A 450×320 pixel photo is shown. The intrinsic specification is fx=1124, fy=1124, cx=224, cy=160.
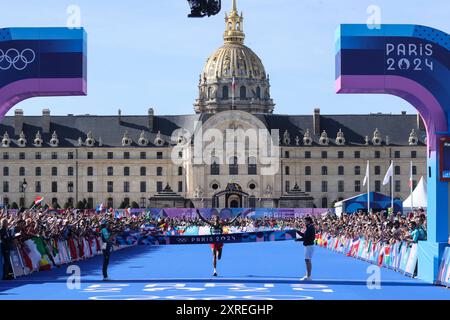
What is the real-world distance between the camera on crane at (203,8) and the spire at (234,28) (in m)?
154

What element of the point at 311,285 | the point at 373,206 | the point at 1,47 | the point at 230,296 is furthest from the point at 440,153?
the point at 373,206

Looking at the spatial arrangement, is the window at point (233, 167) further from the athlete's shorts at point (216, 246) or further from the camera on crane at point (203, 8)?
the camera on crane at point (203, 8)

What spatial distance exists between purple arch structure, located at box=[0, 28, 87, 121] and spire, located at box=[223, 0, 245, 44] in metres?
143

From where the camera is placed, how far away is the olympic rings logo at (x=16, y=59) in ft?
92.3

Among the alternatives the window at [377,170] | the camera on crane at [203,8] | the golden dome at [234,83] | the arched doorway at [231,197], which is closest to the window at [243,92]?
the golden dome at [234,83]

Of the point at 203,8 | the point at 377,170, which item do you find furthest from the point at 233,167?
the point at 203,8

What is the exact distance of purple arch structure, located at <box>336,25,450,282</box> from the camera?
1062 inches

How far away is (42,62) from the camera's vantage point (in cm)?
2812

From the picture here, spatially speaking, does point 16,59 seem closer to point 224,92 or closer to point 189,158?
point 189,158

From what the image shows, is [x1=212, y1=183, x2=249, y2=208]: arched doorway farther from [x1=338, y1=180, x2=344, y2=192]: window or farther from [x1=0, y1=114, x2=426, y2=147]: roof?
[x1=338, y1=180, x2=344, y2=192]: window

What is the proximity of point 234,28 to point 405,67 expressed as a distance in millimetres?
146381

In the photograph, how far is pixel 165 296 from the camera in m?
22.1
